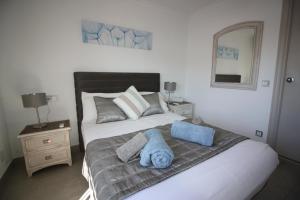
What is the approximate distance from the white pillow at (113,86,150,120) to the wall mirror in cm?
171

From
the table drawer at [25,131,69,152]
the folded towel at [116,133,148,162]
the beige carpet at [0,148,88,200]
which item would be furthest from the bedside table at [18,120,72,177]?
the folded towel at [116,133,148,162]

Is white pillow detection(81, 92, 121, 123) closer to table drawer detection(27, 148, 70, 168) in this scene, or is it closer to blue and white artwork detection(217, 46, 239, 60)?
table drawer detection(27, 148, 70, 168)

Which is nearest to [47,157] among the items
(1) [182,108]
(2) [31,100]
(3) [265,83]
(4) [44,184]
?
(4) [44,184]

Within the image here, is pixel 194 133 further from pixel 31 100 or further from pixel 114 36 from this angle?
pixel 114 36

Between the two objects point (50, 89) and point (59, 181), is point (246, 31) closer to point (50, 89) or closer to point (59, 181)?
point (50, 89)

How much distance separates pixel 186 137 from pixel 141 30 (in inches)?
90.9

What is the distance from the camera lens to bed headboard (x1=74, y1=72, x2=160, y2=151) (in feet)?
8.12

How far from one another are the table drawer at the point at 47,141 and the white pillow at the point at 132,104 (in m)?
0.86

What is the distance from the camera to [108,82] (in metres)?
2.70

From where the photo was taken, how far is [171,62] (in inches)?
139

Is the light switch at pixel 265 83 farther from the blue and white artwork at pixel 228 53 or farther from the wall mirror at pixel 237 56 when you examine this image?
the blue and white artwork at pixel 228 53

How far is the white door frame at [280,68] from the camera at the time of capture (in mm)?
2182

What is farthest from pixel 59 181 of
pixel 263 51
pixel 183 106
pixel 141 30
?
pixel 263 51

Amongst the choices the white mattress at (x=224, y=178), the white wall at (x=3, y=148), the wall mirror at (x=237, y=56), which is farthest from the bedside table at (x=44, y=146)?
the wall mirror at (x=237, y=56)
